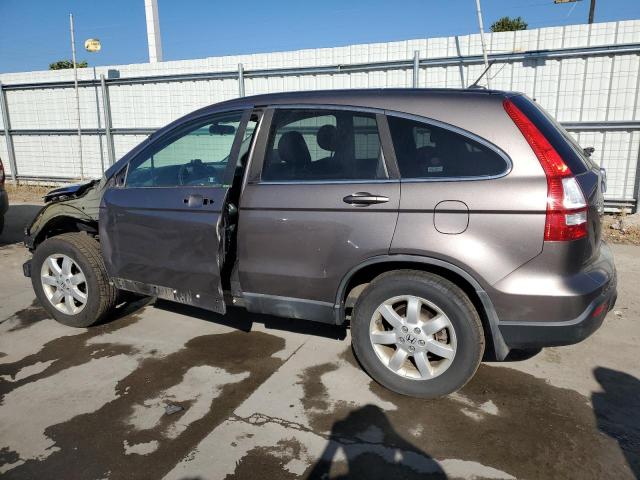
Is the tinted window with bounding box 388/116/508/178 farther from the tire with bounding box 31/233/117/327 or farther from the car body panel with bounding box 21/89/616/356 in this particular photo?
the tire with bounding box 31/233/117/327

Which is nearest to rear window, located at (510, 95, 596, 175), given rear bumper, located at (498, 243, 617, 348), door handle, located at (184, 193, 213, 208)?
rear bumper, located at (498, 243, 617, 348)

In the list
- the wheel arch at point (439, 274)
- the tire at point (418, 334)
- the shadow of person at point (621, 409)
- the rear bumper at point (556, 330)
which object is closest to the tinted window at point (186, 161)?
the wheel arch at point (439, 274)

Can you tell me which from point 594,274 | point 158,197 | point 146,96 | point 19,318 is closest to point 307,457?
point 594,274

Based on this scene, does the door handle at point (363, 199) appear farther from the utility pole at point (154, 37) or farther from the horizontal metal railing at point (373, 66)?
the utility pole at point (154, 37)

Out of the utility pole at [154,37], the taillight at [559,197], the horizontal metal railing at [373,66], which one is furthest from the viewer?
the utility pole at [154,37]

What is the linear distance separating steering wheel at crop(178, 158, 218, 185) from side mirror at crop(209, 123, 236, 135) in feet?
0.88

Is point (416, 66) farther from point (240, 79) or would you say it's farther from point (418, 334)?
point (418, 334)

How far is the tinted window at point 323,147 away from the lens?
3031 millimetres

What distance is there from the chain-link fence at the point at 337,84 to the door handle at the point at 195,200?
590 centimetres

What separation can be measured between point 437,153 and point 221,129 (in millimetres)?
1690

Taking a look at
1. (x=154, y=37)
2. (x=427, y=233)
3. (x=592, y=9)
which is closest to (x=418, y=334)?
(x=427, y=233)

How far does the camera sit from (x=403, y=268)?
9.89 feet

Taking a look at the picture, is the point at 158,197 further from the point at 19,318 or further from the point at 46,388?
the point at 19,318

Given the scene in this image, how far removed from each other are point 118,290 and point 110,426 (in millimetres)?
1568
